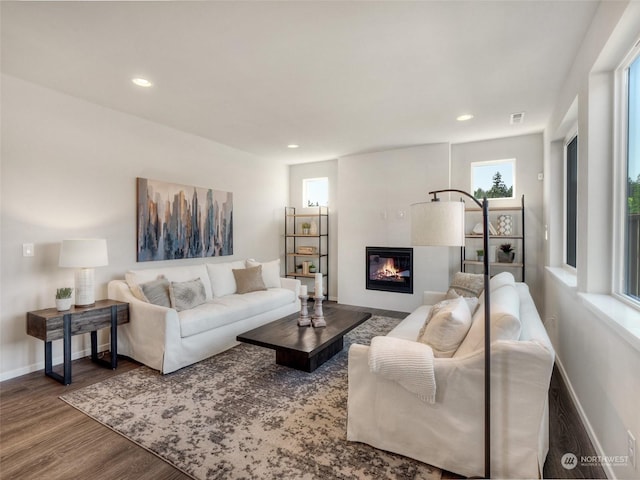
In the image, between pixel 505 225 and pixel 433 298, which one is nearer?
pixel 433 298

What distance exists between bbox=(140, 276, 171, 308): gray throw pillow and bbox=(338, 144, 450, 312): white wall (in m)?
3.09

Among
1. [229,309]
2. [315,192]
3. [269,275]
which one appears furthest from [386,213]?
[229,309]

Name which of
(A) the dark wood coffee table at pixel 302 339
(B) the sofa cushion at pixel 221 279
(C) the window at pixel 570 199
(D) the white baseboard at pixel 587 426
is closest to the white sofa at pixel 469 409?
(D) the white baseboard at pixel 587 426

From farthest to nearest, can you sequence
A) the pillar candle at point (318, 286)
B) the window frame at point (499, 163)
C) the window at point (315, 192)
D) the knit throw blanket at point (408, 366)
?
the window at point (315, 192)
the window frame at point (499, 163)
the pillar candle at point (318, 286)
the knit throw blanket at point (408, 366)

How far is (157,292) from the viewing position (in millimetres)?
3324

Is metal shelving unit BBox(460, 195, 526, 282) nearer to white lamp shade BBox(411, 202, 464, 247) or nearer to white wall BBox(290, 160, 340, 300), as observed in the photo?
white wall BBox(290, 160, 340, 300)

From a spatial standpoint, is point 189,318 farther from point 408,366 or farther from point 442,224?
point 442,224

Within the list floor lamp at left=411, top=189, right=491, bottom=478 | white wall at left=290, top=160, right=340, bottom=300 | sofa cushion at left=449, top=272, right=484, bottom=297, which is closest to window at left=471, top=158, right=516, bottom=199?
sofa cushion at left=449, top=272, right=484, bottom=297

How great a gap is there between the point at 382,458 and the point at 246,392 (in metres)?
1.23

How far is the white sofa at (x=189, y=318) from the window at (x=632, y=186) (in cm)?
335

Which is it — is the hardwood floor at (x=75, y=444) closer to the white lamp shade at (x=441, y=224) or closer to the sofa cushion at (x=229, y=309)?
the sofa cushion at (x=229, y=309)

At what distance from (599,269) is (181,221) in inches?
172

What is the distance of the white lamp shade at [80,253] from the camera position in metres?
2.90

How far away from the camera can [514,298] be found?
226 centimetres
